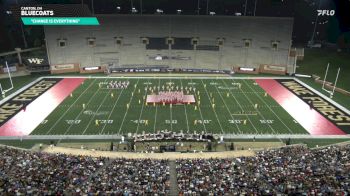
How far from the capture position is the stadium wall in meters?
50.7

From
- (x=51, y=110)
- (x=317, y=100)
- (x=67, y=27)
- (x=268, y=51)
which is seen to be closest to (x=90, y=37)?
(x=67, y=27)

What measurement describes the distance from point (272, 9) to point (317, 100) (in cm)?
1954

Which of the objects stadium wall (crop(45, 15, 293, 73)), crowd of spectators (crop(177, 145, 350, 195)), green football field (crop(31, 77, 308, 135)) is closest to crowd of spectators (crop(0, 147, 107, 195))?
crowd of spectators (crop(177, 145, 350, 195))

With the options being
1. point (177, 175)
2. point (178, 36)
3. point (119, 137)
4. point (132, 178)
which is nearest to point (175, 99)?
point (119, 137)

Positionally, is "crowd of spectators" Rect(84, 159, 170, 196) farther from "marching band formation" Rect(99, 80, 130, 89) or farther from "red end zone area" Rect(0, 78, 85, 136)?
"marching band formation" Rect(99, 80, 130, 89)

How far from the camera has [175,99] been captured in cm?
3544

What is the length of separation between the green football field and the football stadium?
0.63ft

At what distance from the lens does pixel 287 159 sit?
796 inches

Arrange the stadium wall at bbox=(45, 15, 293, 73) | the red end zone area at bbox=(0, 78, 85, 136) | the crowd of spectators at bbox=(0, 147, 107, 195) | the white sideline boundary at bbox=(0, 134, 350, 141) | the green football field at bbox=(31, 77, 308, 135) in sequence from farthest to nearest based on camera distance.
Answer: the stadium wall at bbox=(45, 15, 293, 73), the green football field at bbox=(31, 77, 308, 135), the red end zone area at bbox=(0, 78, 85, 136), the white sideline boundary at bbox=(0, 134, 350, 141), the crowd of spectators at bbox=(0, 147, 107, 195)

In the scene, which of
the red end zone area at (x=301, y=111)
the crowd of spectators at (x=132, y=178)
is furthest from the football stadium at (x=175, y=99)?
the red end zone area at (x=301, y=111)

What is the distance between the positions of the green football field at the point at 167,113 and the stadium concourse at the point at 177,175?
7945mm

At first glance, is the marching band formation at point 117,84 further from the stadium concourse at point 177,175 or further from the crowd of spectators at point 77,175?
the crowd of spectators at point 77,175

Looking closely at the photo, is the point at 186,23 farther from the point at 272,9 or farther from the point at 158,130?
the point at 158,130

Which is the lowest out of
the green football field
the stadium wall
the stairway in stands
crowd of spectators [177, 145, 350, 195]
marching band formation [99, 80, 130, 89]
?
the green football field
